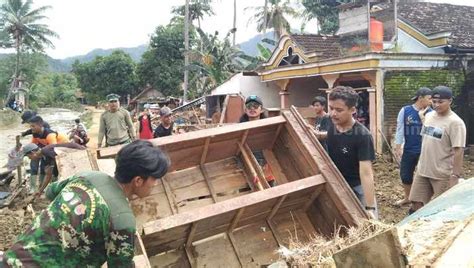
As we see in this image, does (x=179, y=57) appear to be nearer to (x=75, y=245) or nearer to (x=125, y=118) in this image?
(x=125, y=118)

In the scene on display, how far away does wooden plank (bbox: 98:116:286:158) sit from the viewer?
10.0 ft

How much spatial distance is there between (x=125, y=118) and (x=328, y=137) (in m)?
4.25

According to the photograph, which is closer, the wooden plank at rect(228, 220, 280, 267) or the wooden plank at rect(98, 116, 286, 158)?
the wooden plank at rect(98, 116, 286, 158)

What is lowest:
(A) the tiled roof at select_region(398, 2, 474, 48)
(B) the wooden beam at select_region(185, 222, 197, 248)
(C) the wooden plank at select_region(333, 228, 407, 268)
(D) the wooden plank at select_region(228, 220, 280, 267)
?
(D) the wooden plank at select_region(228, 220, 280, 267)

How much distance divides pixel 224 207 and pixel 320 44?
47.2 ft

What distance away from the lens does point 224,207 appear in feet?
9.75

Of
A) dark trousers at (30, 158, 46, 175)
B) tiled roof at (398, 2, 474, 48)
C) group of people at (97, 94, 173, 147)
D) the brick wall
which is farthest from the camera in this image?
tiled roof at (398, 2, 474, 48)

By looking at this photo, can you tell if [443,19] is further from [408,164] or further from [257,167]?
[257,167]

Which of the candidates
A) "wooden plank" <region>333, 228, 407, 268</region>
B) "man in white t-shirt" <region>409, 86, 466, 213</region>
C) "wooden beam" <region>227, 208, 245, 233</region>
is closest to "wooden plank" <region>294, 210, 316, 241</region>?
"wooden beam" <region>227, 208, 245, 233</region>

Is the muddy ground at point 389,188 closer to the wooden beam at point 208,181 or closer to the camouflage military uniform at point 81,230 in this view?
the wooden beam at point 208,181

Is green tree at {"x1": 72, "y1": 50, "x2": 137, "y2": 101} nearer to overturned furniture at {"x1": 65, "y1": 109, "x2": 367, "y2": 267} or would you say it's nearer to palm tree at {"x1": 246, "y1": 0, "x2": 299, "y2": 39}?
palm tree at {"x1": 246, "y1": 0, "x2": 299, "y2": 39}

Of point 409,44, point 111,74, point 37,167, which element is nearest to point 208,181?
point 37,167

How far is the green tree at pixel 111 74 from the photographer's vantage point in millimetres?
40438

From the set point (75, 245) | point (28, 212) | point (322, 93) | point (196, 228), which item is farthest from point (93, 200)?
point (322, 93)
